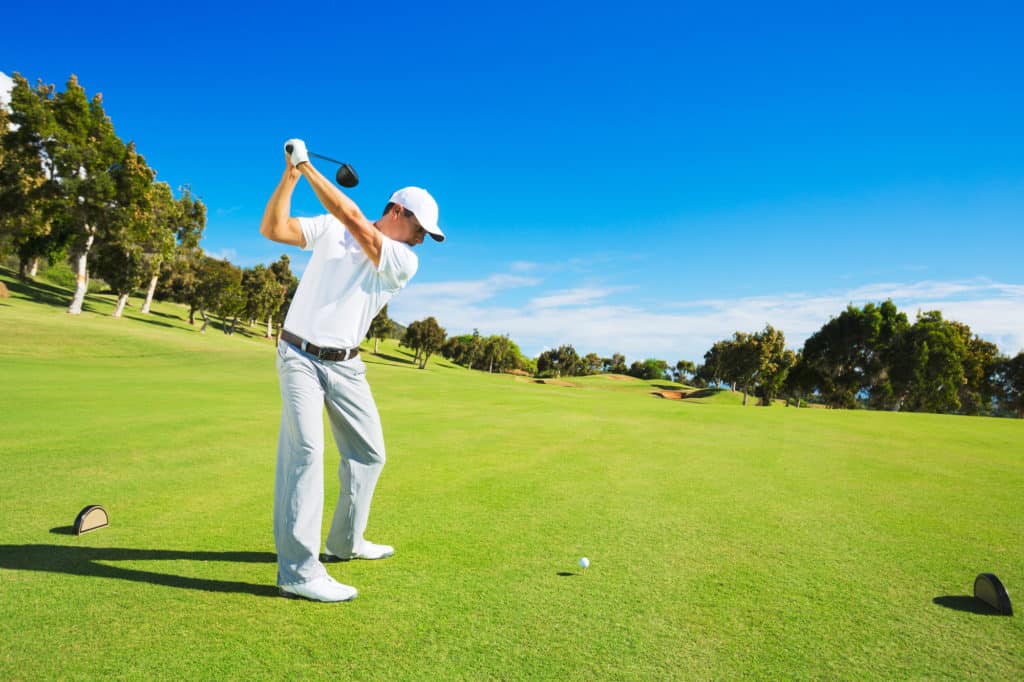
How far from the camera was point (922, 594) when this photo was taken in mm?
4246

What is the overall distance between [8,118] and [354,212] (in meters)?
51.2

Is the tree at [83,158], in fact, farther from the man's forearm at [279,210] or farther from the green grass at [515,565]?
the man's forearm at [279,210]

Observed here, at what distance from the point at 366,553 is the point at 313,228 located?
8.96ft

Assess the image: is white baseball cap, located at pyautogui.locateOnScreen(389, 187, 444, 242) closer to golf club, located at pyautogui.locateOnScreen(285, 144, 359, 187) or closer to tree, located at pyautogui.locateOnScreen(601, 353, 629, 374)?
golf club, located at pyautogui.locateOnScreen(285, 144, 359, 187)

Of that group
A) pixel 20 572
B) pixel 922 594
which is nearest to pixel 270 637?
pixel 20 572

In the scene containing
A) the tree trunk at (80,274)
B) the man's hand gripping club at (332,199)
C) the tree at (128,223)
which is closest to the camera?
the man's hand gripping club at (332,199)

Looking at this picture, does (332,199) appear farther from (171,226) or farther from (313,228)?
(171,226)

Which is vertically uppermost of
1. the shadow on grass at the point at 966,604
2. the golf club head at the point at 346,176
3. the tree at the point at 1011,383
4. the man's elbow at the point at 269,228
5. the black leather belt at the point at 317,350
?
the tree at the point at 1011,383

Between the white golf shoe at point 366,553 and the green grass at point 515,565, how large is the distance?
0.12 m

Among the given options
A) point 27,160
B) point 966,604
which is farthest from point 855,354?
point 27,160

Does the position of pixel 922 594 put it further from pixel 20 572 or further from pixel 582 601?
pixel 20 572

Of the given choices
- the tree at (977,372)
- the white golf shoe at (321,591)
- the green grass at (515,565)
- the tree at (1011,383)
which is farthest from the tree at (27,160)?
the tree at (1011,383)

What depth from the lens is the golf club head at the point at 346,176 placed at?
14.5 ft

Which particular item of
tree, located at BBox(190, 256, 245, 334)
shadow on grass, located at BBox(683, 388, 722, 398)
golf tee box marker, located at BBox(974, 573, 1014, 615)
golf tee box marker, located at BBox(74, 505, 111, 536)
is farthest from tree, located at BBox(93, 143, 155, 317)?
shadow on grass, located at BBox(683, 388, 722, 398)
